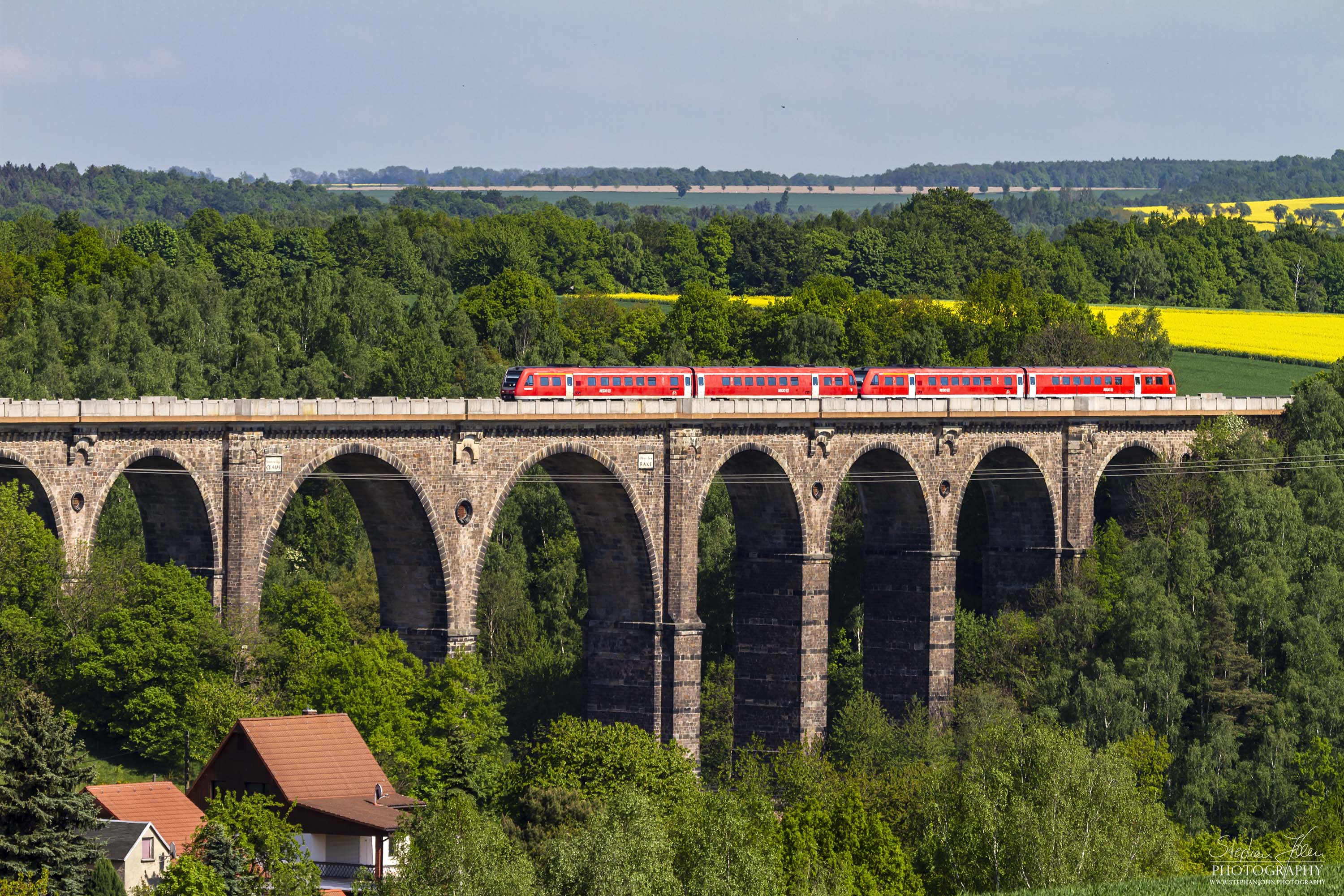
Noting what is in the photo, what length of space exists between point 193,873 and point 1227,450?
7317cm

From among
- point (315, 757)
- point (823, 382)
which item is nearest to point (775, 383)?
point (823, 382)

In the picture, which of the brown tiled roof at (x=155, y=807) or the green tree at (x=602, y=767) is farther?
the green tree at (x=602, y=767)

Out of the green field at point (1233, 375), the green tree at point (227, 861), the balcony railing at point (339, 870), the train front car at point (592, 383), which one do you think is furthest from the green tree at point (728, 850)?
the green field at point (1233, 375)

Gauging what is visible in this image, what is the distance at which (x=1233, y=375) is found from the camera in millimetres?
167250

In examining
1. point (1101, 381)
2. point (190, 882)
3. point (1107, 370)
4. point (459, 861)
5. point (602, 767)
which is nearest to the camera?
point (459, 861)

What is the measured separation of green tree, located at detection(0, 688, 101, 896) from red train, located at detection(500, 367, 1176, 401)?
121ft

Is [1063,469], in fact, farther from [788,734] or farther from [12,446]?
[12,446]

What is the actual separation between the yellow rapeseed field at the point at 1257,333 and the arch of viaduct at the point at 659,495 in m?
51.1

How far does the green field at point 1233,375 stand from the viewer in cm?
15862

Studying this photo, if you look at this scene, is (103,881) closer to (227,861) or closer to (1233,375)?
(227,861)

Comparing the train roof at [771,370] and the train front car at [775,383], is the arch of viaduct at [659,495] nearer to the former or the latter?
the train front car at [775,383]

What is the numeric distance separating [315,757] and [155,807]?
19.1ft

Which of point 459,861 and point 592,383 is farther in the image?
point 592,383

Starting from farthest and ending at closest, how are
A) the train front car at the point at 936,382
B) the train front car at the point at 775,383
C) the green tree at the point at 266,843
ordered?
1. the train front car at the point at 936,382
2. the train front car at the point at 775,383
3. the green tree at the point at 266,843
